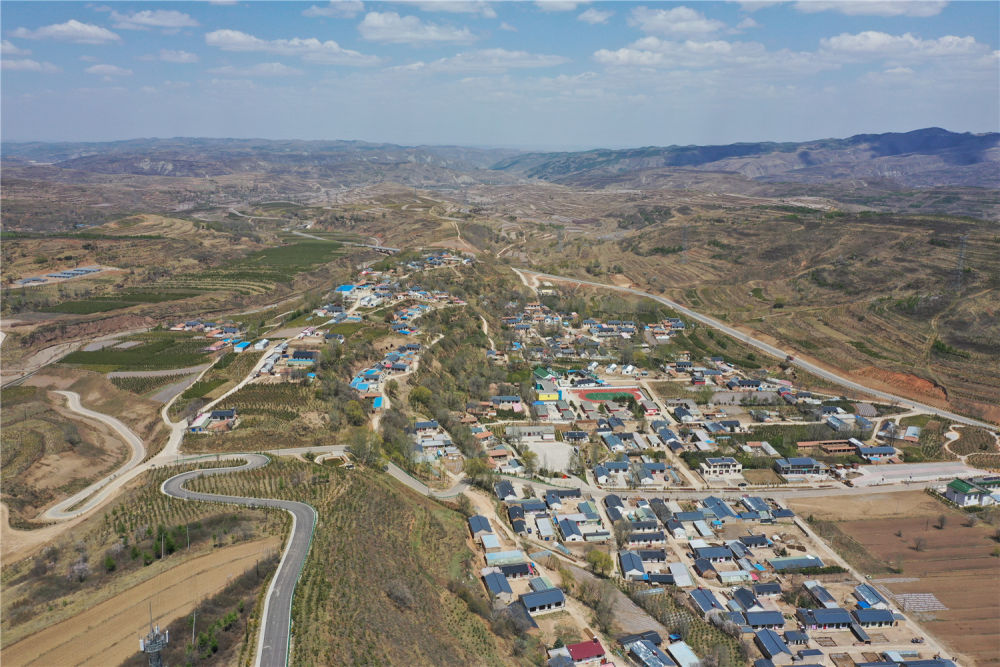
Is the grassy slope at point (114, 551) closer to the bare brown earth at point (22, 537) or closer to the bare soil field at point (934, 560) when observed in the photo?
the bare brown earth at point (22, 537)

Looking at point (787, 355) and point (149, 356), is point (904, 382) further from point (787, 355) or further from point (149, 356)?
point (149, 356)

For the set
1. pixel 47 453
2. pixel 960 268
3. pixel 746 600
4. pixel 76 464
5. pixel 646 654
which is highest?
pixel 960 268

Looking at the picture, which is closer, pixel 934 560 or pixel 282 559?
pixel 282 559

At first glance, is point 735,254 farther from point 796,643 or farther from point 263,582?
point 263,582

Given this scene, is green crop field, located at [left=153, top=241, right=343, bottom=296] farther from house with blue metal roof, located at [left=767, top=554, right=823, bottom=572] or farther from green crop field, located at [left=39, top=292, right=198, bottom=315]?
house with blue metal roof, located at [left=767, top=554, right=823, bottom=572]

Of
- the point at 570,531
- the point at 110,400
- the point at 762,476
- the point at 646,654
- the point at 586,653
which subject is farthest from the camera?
the point at 110,400

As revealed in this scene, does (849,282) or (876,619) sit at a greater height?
(849,282)

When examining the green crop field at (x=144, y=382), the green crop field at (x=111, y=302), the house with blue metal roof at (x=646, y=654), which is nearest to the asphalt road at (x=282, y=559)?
the house with blue metal roof at (x=646, y=654)

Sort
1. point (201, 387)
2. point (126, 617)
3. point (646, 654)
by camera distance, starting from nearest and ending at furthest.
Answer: point (126, 617), point (646, 654), point (201, 387)

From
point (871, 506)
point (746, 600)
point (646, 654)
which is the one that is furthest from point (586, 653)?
point (871, 506)
